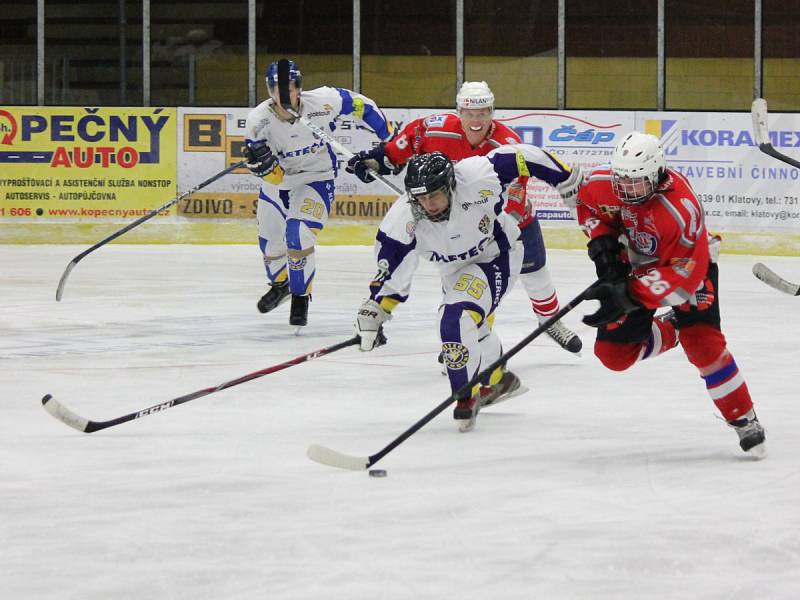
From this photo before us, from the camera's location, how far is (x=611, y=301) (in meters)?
4.23

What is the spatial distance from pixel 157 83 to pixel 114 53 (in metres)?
0.56

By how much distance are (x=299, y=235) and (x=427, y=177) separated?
10.4ft

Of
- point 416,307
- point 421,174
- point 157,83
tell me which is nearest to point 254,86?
point 157,83

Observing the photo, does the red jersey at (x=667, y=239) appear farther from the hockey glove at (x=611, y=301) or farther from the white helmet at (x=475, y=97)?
the white helmet at (x=475, y=97)

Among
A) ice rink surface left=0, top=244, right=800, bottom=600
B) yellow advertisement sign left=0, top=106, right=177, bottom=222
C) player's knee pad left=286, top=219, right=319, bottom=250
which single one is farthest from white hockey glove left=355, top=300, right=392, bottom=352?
yellow advertisement sign left=0, top=106, right=177, bottom=222

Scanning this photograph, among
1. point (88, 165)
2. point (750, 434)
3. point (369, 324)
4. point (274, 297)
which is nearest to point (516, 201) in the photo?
point (369, 324)

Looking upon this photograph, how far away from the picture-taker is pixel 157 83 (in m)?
13.3

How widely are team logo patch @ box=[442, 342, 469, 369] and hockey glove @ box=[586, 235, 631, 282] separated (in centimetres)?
54

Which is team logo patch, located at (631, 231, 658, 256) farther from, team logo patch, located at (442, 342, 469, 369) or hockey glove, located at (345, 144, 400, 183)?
hockey glove, located at (345, 144, 400, 183)

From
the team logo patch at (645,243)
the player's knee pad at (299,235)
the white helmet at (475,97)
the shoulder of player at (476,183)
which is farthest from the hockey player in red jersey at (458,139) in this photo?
the team logo patch at (645,243)

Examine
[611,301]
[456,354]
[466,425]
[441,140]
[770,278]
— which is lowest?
[466,425]

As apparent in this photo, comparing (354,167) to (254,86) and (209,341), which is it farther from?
(254,86)

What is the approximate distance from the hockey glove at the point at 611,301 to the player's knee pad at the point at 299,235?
348 cm

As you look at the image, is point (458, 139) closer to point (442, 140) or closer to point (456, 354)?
point (442, 140)
